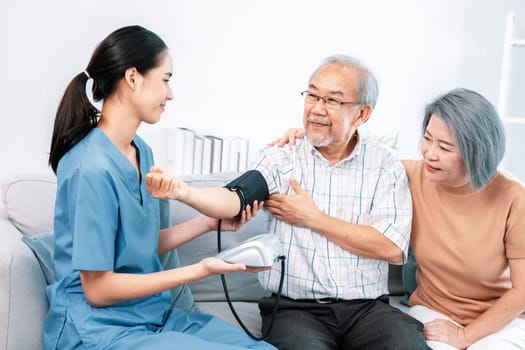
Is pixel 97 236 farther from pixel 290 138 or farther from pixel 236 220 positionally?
pixel 290 138

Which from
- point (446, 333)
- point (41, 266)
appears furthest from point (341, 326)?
point (41, 266)

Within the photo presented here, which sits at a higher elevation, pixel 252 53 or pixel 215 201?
pixel 252 53

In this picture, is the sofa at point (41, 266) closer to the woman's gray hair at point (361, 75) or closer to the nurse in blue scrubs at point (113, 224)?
the nurse in blue scrubs at point (113, 224)

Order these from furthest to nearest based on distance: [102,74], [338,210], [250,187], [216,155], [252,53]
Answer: [252,53]
[216,155]
[338,210]
[250,187]
[102,74]

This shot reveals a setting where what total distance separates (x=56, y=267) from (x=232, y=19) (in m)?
2.07

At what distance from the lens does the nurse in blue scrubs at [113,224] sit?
4.44ft

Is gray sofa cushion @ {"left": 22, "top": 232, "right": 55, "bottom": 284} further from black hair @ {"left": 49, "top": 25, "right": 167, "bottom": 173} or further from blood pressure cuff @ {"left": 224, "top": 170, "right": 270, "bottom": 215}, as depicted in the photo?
blood pressure cuff @ {"left": 224, "top": 170, "right": 270, "bottom": 215}

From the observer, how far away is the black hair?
4.68ft

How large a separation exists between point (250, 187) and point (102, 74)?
1.58ft

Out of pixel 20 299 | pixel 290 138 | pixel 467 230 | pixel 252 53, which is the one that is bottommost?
pixel 20 299

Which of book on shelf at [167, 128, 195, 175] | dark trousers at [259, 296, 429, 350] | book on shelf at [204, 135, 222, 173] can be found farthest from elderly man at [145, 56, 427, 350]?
book on shelf at [167, 128, 195, 175]

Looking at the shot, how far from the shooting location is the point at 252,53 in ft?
10.8

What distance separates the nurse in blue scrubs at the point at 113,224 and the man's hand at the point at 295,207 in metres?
0.34

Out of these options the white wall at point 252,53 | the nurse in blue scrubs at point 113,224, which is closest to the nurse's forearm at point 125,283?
the nurse in blue scrubs at point 113,224
